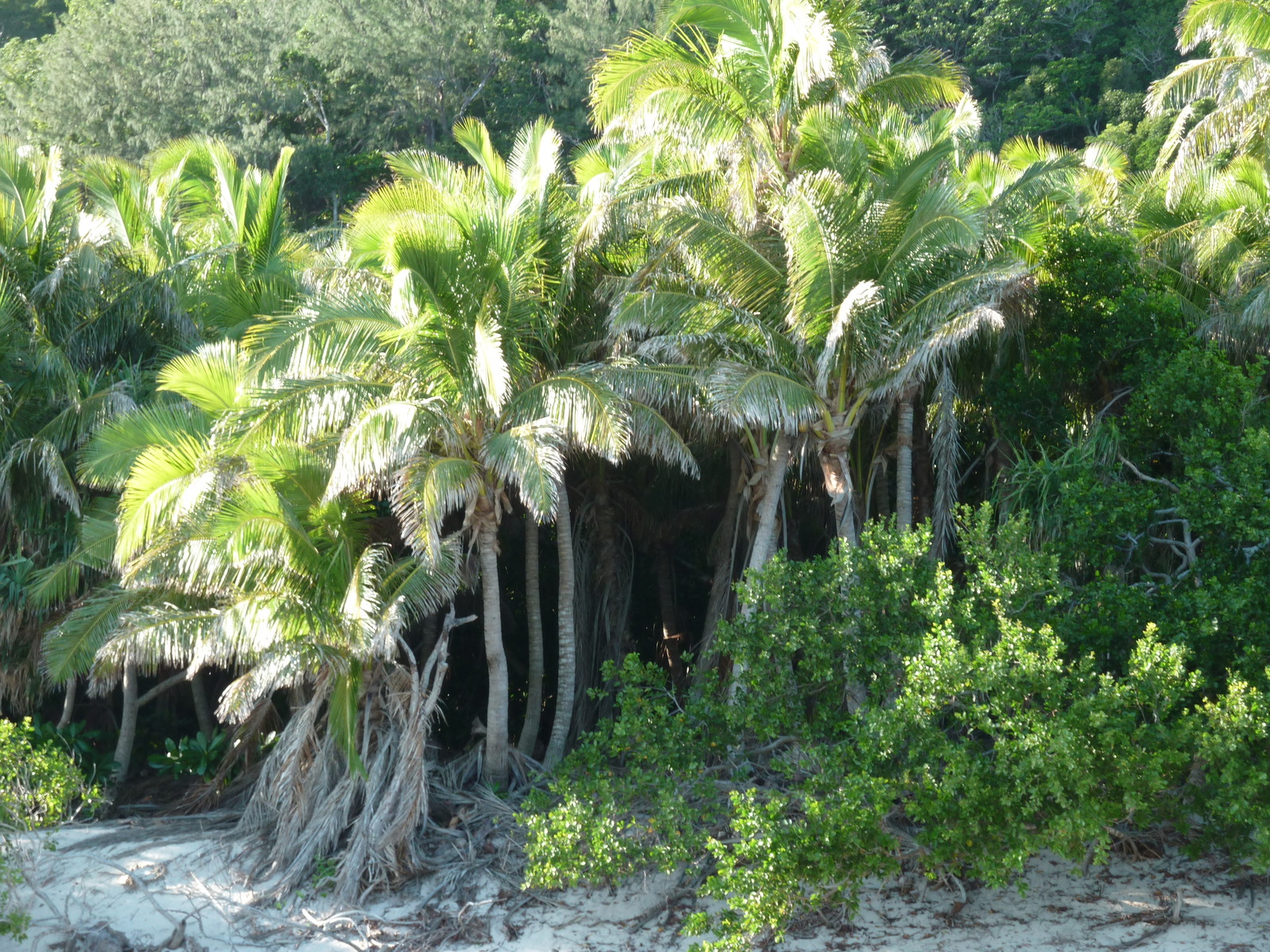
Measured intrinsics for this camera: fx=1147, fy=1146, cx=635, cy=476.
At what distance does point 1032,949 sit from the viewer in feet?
29.5

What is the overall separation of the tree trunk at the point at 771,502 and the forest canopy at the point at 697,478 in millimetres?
73

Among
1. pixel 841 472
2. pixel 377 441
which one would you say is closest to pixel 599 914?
pixel 377 441

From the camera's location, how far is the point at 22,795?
986 cm

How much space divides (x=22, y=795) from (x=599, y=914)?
5.07 m

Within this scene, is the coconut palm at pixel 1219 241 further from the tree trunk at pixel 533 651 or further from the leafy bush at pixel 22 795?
the leafy bush at pixel 22 795

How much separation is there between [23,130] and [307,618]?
2558cm

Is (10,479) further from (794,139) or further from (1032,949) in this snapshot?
(1032,949)

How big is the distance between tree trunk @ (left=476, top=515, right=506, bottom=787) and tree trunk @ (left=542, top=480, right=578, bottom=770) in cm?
66

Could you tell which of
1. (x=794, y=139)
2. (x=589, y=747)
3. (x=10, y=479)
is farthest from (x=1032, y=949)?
(x=10, y=479)

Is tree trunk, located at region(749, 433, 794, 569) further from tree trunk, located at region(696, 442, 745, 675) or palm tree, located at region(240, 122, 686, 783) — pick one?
palm tree, located at region(240, 122, 686, 783)

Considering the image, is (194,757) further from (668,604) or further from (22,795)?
(668,604)

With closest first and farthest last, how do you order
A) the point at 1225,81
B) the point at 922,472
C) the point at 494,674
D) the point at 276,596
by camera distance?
the point at 276,596 → the point at 494,674 → the point at 1225,81 → the point at 922,472

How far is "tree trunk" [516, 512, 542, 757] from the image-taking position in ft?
43.9

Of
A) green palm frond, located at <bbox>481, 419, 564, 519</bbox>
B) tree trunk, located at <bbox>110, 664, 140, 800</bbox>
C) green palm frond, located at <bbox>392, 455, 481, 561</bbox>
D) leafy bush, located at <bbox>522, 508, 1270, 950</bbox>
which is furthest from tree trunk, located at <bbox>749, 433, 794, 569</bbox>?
tree trunk, located at <bbox>110, 664, 140, 800</bbox>
